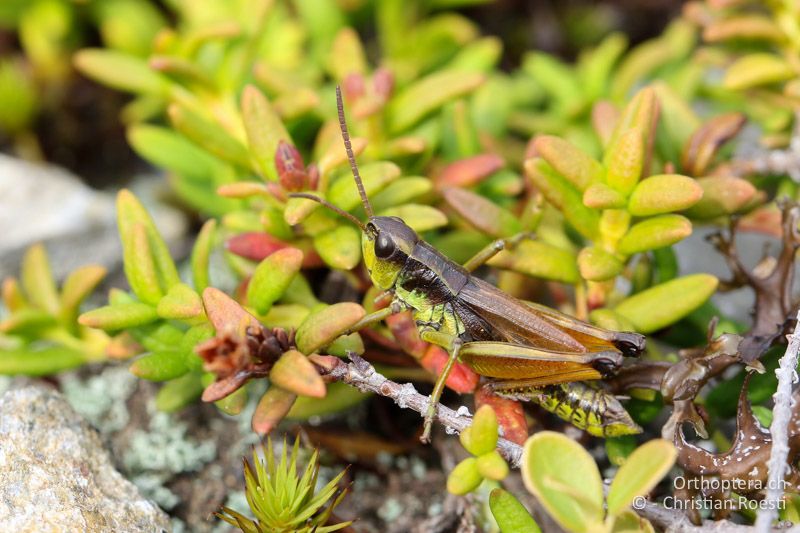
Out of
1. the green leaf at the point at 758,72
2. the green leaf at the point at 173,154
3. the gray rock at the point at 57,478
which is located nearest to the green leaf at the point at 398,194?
the green leaf at the point at 173,154

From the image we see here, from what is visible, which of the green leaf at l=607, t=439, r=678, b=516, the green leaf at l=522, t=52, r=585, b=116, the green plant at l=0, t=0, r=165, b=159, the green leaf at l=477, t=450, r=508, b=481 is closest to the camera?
the green leaf at l=607, t=439, r=678, b=516

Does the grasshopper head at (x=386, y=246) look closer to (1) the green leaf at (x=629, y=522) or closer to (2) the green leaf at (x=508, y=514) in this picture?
(2) the green leaf at (x=508, y=514)

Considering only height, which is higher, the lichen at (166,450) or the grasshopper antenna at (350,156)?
the grasshopper antenna at (350,156)

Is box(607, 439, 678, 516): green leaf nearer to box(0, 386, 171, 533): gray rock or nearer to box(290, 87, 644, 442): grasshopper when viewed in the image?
box(290, 87, 644, 442): grasshopper

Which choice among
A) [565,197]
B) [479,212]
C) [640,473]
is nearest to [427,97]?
[479,212]

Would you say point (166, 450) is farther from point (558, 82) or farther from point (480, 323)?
point (558, 82)

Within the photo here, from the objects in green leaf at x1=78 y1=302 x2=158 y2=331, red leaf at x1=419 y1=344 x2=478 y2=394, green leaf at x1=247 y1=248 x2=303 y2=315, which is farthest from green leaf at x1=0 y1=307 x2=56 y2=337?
red leaf at x1=419 y1=344 x2=478 y2=394

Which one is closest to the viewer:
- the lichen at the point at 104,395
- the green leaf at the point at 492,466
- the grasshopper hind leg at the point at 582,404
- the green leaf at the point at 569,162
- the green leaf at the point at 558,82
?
the green leaf at the point at 492,466
